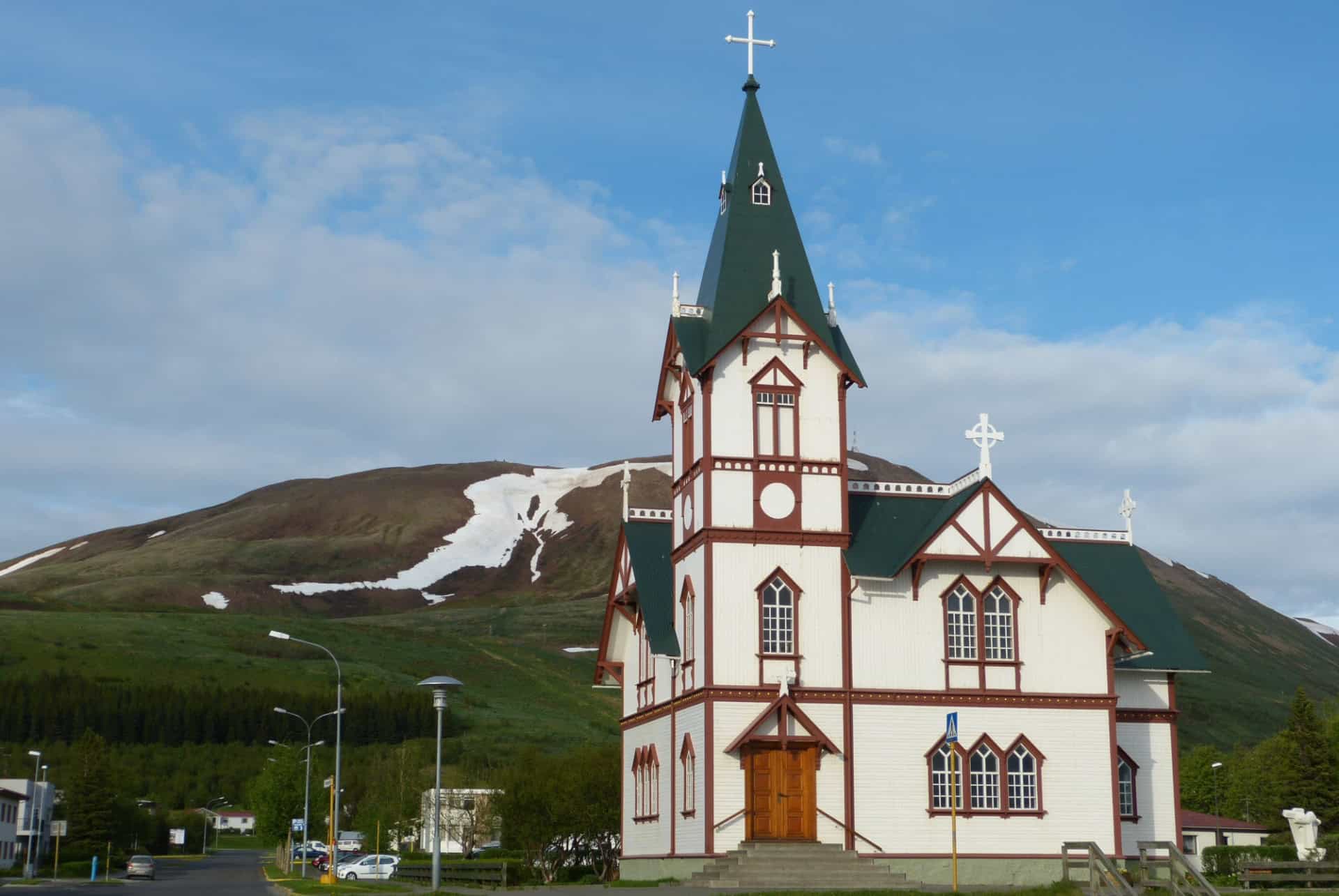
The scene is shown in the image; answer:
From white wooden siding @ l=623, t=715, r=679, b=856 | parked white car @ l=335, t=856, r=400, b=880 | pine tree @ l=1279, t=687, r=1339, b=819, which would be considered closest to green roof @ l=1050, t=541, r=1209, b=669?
white wooden siding @ l=623, t=715, r=679, b=856

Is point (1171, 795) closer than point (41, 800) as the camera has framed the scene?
Yes

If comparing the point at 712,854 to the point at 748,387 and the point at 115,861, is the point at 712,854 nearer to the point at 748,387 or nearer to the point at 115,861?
the point at 748,387

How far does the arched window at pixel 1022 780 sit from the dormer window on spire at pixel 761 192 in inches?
641

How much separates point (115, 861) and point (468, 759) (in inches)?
1721

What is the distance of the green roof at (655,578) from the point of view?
1639 inches

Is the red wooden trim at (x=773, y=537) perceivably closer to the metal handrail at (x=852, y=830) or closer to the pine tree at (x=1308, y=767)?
the metal handrail at (x=852, y=830)

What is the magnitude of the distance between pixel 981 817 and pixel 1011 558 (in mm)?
6511

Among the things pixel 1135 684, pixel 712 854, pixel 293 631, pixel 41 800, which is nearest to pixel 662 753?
pixel 712 854

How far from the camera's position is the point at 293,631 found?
642 feet

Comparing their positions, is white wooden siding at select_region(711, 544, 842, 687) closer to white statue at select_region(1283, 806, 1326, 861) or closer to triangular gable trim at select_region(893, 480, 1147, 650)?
triangular gable trim at select_region(893, 480, 1147, 650)

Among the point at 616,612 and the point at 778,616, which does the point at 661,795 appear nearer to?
the point at 778,616

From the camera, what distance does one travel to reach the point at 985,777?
39.0 metres

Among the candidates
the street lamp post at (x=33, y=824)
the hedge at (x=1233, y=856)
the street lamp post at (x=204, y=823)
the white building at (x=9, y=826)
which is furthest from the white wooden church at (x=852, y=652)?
the street lamp post at (x=204, y=823)

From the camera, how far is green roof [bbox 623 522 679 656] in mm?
41625
